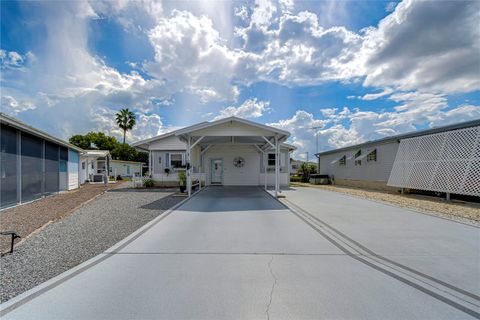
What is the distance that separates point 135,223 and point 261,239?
3.69 m

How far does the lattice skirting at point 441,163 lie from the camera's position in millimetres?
10469

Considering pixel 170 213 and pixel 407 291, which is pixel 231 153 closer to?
pixel 170 213

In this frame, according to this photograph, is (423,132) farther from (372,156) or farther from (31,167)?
(31,167)

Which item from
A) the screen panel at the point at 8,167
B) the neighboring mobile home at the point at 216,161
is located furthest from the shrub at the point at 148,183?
the screen panel at the point at 8,167

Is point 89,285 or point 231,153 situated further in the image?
point 231,153

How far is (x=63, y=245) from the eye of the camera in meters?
4.94

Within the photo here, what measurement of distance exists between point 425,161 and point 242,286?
46.1ft

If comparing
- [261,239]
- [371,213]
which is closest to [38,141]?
[261,239]

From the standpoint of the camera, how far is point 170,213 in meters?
8.03

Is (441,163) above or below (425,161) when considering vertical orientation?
below

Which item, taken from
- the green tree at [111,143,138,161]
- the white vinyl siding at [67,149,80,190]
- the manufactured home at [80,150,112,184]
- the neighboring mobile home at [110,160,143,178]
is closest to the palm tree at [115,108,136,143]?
the green tree at [111,143,138,161]

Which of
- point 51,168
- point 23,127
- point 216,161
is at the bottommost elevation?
point 51,168

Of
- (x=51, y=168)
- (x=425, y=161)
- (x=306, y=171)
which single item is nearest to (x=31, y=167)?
(x=51, y=168)

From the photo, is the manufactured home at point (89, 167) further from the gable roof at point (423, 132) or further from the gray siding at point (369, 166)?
the gable roof at point (423, 132)
